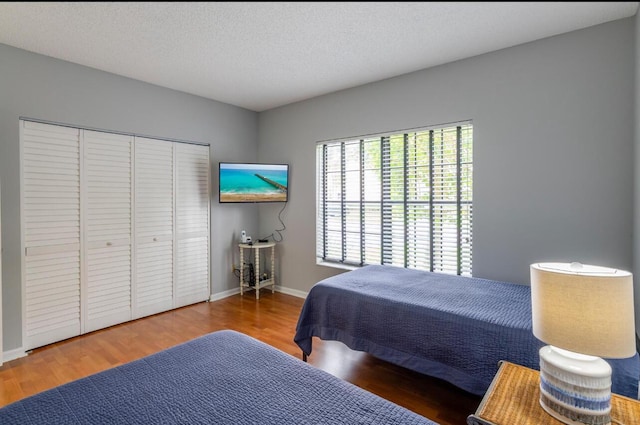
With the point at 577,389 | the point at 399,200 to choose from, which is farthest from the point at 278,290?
the point at 577,389

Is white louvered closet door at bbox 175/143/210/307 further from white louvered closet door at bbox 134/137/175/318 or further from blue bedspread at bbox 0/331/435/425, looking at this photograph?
blue bedspread at bbox 0/331/435/425

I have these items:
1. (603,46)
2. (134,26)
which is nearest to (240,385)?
(134,26)

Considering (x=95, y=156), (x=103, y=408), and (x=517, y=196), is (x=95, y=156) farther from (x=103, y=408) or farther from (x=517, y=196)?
(x=517, y=196)

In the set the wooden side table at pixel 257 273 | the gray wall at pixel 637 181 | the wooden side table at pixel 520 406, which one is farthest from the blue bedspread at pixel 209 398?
the wooden side table at pixel 257 273

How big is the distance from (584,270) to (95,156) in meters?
3.66

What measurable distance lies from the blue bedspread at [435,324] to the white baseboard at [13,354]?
2250 millimetres

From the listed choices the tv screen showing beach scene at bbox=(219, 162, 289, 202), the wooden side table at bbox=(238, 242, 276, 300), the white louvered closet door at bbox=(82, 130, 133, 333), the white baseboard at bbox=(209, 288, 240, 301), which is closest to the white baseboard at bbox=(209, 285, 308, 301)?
the white baseboard at bbox=(209, 288, 240, 301)

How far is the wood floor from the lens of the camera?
79.8 inches

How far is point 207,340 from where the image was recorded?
1.60 m

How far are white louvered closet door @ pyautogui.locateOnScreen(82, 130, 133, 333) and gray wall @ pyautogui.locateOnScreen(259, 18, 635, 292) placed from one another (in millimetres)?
2738

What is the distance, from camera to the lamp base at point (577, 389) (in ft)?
3.47

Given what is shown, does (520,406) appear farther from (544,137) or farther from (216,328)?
(216,328)

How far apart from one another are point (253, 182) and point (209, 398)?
3.04 metres

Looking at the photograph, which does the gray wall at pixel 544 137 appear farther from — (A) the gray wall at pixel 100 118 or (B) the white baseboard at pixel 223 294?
(B) the white baseboard at pixel 223 294
